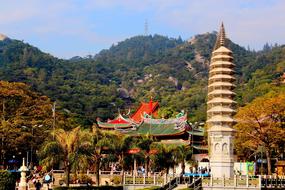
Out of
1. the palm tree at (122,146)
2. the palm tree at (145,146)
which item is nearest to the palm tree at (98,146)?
the palm tree at (122,146)

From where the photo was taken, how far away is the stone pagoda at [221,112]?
1658 inches

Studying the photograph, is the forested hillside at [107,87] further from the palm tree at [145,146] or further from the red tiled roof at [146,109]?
the palm tree at [145,146]

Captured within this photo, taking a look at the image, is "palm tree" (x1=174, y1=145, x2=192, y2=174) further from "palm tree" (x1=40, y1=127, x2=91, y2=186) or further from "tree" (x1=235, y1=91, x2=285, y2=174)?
"palm tree" (x1=40, y1=127, x2=91, y2=186)

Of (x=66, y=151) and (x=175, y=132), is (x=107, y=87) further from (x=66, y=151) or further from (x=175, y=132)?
(x=66, y=151)

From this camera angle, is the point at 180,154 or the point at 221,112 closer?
the point at 221,112

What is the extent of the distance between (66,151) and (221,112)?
12.7 meters

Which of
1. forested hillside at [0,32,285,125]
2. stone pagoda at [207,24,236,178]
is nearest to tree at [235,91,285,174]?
stone pagoda at [207,24,236,178]

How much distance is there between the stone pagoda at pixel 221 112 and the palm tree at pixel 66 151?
33.4ft

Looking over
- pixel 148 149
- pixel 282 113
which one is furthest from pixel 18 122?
pixel 282 113

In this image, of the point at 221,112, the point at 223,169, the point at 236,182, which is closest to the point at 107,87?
the point at 221,112

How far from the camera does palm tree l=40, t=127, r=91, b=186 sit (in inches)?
1553

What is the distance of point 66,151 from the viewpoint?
132 ft

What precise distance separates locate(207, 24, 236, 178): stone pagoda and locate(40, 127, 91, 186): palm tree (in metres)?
10.2

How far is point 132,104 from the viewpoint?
161 meters
